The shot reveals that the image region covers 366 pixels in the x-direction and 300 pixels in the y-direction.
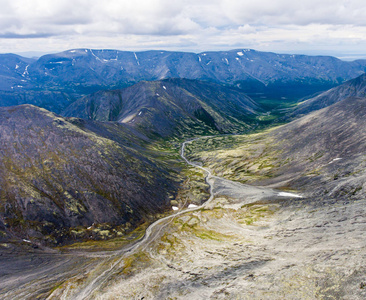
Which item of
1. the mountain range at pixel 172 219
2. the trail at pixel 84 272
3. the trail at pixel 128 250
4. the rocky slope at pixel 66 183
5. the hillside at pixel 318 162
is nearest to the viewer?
the mountain range at pixel 172 219

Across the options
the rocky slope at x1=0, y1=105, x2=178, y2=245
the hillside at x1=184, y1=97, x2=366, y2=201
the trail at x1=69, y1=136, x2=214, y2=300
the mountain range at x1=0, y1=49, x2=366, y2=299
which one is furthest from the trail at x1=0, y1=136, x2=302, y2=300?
the hillside at x1=184, y1=97, x2=366, y2=201

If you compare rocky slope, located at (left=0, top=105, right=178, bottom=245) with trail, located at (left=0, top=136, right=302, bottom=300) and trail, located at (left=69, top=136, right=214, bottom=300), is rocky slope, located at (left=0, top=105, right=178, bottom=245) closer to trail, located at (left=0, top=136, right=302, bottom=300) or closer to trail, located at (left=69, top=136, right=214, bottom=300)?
trail, located at (left=69, top=136, right=214, bottom=300)

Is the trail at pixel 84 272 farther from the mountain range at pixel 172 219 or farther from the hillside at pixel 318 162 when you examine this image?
the hillside at pixel 318 162

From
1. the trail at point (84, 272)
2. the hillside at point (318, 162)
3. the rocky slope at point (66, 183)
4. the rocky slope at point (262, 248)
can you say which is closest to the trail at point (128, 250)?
the trail at point (84, 272)

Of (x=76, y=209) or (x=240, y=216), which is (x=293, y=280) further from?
(x=76, y=209)

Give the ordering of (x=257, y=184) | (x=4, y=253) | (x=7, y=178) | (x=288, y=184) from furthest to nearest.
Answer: (x=257, y=184)
(x=288, y=184)
(x=7, y=178)
(x=4, y=253)

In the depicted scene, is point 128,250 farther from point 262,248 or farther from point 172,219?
point 262,248

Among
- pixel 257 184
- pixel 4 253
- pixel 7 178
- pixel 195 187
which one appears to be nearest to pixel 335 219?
pixel 257 184

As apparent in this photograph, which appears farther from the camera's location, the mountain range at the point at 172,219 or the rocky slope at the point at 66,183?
the rocky slope at the point at 66,183
